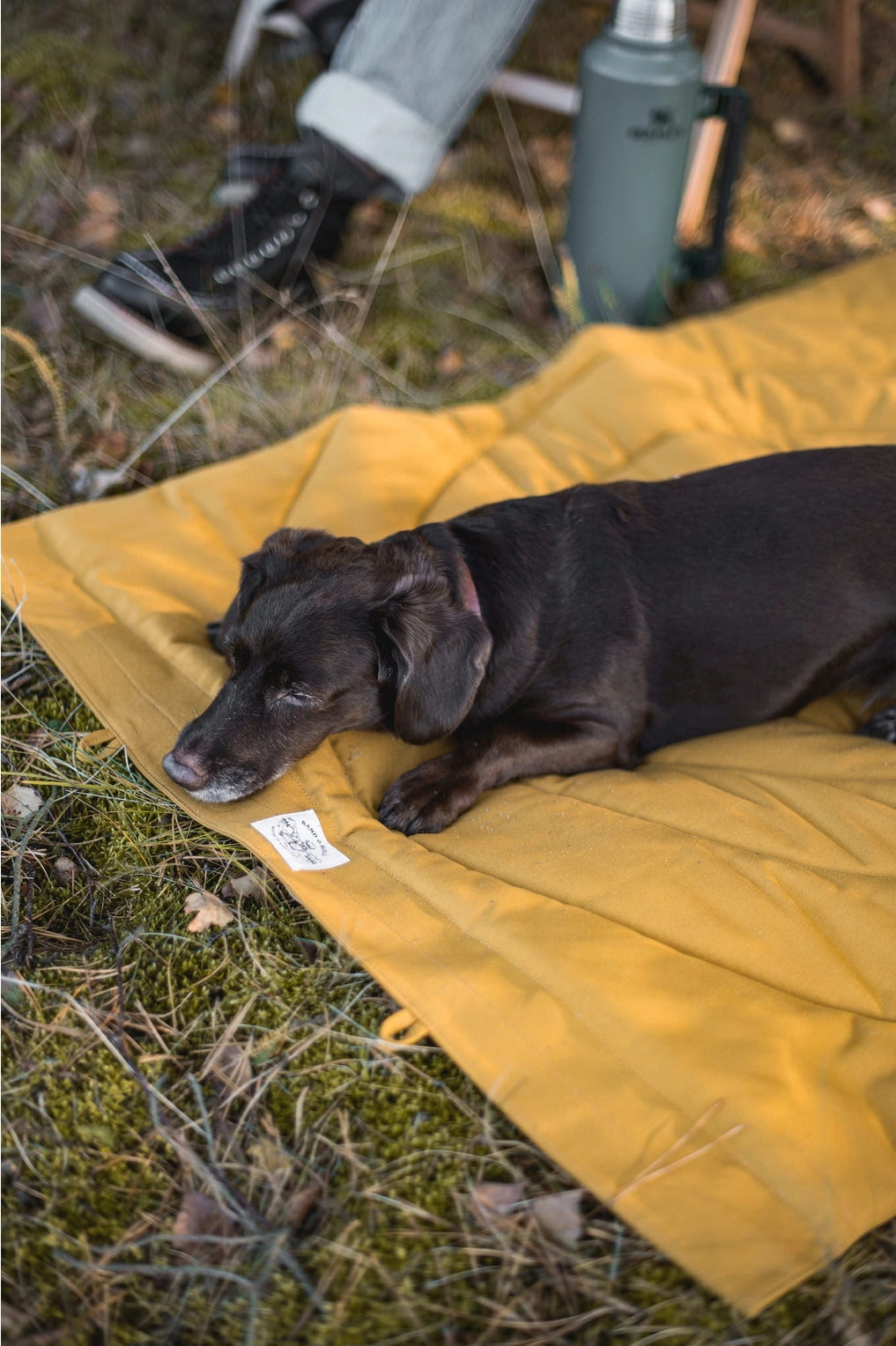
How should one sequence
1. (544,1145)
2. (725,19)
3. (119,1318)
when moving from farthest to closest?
(725,19), (544,1145), (119,1318)

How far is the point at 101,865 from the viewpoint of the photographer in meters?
2.49

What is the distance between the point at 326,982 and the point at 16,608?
144 cm

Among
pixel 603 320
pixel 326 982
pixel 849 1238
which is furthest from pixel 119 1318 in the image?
pixel 603 320

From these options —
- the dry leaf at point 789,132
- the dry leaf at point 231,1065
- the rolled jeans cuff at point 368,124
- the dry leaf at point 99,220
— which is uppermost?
the rolled jeans cuff at point 368,124

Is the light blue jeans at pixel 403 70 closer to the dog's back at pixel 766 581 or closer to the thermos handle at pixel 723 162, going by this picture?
the thermos handle at pixel 723 162

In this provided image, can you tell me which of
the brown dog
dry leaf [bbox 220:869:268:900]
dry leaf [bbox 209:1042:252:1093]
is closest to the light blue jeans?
the brown dog

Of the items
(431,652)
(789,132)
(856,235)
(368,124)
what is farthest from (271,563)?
(789,132)

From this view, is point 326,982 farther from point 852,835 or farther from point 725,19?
point 725,19

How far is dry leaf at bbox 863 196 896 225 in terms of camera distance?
530 centimetres

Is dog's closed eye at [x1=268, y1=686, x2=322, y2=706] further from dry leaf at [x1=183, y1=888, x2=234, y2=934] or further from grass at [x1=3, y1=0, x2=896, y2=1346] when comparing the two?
dry leaf at [x1=183, y1=888, x2=234, y2=934]

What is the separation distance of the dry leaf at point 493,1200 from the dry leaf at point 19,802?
140cm

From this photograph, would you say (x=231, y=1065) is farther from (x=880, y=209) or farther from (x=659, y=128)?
(x=880, y=209)

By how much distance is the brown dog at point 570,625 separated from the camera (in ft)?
8.10

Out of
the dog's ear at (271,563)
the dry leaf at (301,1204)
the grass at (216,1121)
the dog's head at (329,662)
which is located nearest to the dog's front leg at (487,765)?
the dog's head at (329,662)
